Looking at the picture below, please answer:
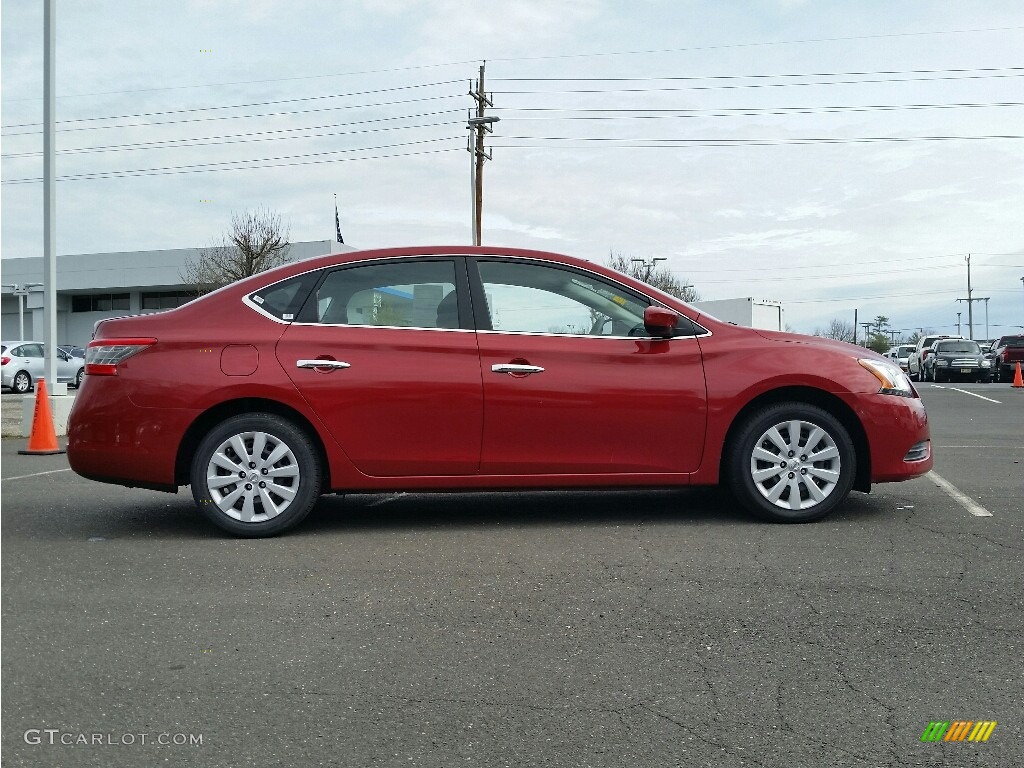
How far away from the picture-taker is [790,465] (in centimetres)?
632

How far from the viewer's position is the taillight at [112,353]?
613 centimetres

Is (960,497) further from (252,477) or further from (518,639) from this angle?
(252,477)

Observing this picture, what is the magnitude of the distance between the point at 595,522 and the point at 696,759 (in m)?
3.57

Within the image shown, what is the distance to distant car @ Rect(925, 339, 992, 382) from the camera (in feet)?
134

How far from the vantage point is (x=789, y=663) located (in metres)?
3.67

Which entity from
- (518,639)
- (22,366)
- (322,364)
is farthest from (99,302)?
(518,639)

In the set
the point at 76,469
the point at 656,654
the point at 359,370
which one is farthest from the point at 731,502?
the point at 76,469

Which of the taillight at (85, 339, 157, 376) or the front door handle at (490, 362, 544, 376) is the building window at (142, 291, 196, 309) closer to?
the taillight at (85, 339, 157, 376)

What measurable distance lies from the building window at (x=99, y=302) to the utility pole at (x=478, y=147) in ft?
115

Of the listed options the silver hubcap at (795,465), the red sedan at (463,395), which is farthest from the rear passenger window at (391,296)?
the silver hubcap at (795,465)

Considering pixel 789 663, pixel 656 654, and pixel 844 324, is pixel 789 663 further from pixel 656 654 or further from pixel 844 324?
pixel 844 324

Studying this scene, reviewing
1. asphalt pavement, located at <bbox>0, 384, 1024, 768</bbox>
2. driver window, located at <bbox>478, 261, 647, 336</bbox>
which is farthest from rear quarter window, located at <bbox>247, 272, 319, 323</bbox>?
asphalt pavement, located at <bbox>0, 384, 1024, 768</bbox>

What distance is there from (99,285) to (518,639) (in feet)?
204

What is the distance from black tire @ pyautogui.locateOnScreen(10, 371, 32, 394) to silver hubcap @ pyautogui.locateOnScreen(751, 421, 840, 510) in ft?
92.5
